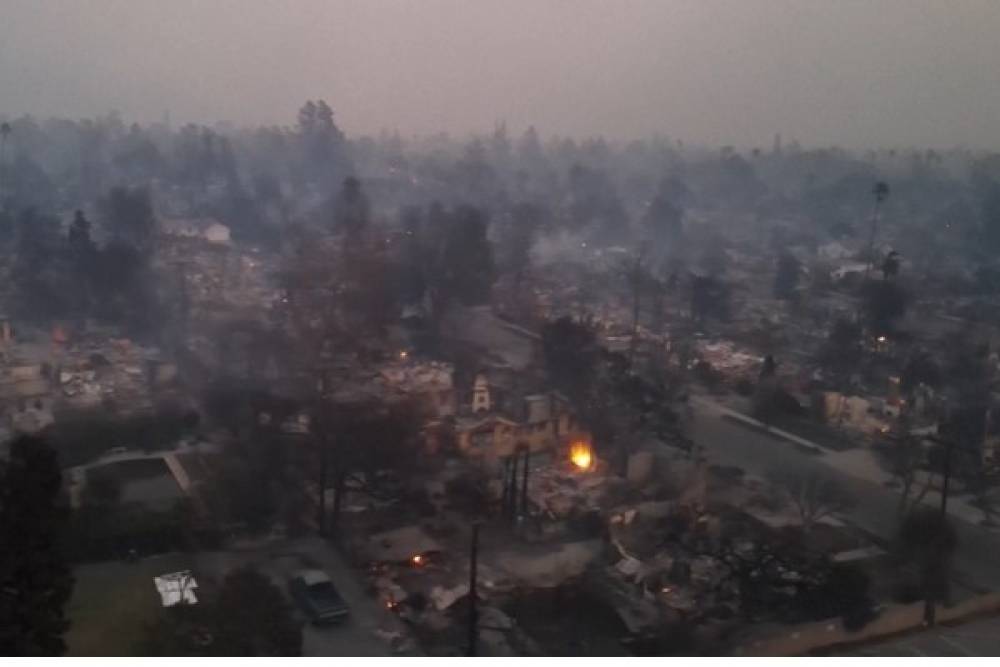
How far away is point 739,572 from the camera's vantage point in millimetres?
2396

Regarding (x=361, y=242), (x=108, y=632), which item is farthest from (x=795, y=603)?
(x=108, y=632)

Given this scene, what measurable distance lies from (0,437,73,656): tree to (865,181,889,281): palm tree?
2.29 metres

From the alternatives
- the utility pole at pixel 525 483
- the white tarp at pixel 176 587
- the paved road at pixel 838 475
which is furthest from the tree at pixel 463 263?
the white tarp at pixel 176 587

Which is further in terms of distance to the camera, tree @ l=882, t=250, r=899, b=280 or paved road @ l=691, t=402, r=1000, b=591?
tree @ l=882, t=250, r=899, b=280

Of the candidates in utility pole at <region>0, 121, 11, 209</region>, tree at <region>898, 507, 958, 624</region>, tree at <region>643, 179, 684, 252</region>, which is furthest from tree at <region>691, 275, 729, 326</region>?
utility pole at <region>0, 121, 11, 209</region>

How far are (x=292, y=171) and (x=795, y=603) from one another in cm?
181

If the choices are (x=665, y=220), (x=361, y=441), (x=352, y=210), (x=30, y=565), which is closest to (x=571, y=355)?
(x=665, y=220)

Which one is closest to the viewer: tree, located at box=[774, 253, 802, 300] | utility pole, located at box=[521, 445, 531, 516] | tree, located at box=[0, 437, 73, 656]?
tree, located at box=[0, 437, 73, 656]

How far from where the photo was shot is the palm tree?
262 centimetres

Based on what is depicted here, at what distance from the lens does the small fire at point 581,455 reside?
247 cm

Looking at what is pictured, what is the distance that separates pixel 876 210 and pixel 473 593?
63.7 inches

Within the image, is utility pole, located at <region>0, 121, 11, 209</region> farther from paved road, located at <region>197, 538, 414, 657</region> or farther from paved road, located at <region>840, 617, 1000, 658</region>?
paved road, located at <region>840, 617, 1000, 658</region>
